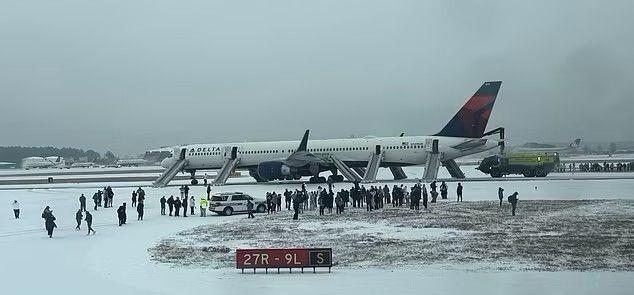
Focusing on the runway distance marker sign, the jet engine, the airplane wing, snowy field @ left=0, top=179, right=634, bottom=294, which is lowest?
snowy field @ left=0, top=179, right=634, bottom=294

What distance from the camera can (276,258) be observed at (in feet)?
56.6

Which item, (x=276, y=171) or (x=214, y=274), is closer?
(x=214, y=274)

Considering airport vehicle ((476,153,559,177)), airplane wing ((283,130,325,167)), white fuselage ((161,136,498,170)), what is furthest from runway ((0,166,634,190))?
airplane wing ((283,130,325,167))

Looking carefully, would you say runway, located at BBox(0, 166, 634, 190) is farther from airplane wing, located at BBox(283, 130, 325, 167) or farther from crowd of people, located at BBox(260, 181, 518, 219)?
crowd of people, located at BBox(260, 181, 518, 219)

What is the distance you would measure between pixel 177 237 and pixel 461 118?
3697cm

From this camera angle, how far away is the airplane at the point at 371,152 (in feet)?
183

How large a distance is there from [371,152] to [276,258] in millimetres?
40807

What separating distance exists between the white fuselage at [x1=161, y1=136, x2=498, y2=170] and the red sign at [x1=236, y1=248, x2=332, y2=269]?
3979 cm

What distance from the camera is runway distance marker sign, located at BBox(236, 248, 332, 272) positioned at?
56.3 feet

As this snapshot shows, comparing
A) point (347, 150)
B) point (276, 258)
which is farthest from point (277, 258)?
point (347, 150)

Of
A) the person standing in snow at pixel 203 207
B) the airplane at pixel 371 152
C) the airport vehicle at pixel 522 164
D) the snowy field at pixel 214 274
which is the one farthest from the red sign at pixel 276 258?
the airport vehicle at pixel 522 164

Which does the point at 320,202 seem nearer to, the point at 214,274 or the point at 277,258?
the point at 277,258

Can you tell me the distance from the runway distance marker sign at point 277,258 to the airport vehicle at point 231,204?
15970 mm

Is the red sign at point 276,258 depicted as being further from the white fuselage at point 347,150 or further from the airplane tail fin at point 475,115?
the airplane tail fin at point 475,115
